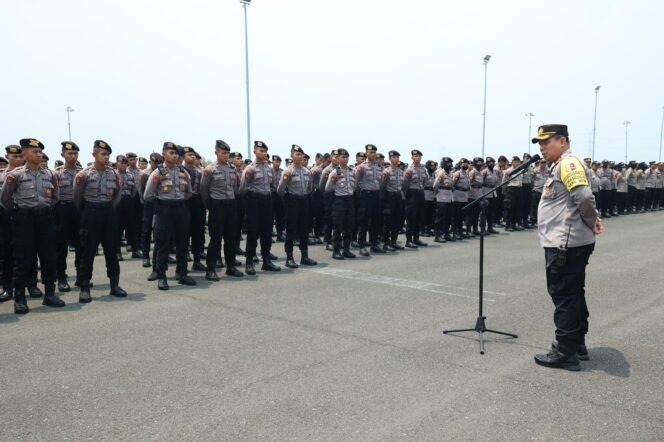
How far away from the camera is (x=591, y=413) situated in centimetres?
370

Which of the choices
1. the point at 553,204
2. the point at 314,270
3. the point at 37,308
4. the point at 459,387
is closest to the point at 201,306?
the point at 37,308

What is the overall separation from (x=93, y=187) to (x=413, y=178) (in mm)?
7562

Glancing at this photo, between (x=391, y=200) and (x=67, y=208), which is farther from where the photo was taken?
(x=391, y=200)

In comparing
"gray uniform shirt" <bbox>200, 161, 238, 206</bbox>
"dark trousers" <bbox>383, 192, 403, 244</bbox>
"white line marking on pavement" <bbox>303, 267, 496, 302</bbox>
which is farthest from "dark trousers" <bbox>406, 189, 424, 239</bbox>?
"gray uniform shirt" <bbox>200, 161, 238, 206</bbox>

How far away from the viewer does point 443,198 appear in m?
13.8

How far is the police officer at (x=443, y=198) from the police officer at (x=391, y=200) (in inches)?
75.6

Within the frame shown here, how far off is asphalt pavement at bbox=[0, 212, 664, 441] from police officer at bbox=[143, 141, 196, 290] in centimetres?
49

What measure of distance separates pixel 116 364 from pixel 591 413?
3890 mm

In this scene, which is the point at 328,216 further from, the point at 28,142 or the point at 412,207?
the point at 28,142

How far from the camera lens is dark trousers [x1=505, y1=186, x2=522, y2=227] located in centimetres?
1672

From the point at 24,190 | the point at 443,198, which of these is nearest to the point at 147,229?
the point at 24,190

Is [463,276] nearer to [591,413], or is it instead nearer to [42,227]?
[591,413]

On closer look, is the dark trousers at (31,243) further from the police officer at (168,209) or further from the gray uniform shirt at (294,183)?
the gray uniform shirt at (294,183)

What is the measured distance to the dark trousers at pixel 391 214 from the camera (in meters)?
12.1
